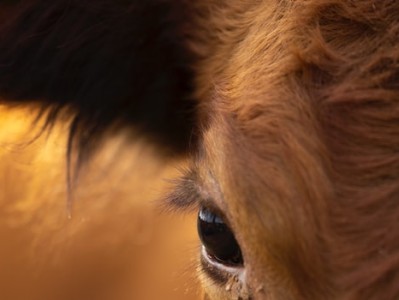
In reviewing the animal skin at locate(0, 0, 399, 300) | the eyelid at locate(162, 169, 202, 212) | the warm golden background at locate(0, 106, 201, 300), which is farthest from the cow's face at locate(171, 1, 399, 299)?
the warm golden background at locate(0, 106, 201, 300)

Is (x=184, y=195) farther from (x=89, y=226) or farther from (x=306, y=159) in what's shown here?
(x=89, y=226)

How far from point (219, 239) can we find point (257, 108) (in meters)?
0.29

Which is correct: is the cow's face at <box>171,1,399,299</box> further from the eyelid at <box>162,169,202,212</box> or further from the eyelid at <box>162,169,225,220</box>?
the eyelid at <box>162,169,202,212</box>

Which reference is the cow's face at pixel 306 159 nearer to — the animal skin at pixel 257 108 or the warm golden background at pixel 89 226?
the animal skin at pixel 257 108

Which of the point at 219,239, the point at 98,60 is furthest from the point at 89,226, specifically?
the point at 219,239

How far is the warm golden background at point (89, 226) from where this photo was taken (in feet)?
8.00

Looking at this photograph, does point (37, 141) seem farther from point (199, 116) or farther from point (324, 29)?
point (324, 29)

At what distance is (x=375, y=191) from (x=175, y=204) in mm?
866

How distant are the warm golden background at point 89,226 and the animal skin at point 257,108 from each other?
18 cm

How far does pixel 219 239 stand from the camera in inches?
65.6

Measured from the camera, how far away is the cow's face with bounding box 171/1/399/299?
1.28 meters

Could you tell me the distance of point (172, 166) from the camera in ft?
8.10

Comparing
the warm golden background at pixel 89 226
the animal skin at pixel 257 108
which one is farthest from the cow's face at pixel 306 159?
the warm golden background at pixel 89 226

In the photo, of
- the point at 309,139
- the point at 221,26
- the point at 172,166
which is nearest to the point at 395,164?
the point at 309,139
